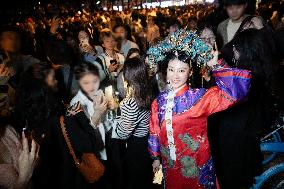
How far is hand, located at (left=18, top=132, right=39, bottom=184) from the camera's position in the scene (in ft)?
7.87

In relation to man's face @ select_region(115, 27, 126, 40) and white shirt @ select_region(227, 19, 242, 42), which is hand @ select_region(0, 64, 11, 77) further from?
white shirt @ select_region(227, 19, 242, 42)

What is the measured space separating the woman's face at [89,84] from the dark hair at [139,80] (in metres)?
0.49

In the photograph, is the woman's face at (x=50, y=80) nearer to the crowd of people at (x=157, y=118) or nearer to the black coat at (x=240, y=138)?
the crowd of people at (x=157, y=118)

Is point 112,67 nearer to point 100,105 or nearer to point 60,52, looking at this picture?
point 60,52

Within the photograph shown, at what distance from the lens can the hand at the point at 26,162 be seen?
2398mm

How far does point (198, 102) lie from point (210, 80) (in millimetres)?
1558

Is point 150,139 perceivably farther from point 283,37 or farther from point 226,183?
point 283,37

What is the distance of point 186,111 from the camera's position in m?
3.00

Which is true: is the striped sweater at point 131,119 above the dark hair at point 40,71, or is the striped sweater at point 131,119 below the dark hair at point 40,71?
below

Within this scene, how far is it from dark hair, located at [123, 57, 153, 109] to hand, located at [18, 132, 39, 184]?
1567 mm

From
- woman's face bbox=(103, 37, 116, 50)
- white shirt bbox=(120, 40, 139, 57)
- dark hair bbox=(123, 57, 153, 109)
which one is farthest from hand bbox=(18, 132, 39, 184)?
white shirt bbox=(120, 40, 139, 57)

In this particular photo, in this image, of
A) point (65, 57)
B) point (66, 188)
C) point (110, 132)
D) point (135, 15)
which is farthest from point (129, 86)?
point (135, 15)

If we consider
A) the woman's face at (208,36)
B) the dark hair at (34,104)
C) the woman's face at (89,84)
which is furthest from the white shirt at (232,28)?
the dark hair at (34,104)

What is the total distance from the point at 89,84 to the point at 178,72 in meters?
1.53
